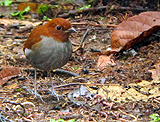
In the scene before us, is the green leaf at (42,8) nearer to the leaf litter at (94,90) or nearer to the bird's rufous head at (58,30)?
the leaf litter at (94,90)

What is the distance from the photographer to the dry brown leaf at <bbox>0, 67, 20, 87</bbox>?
4785mm

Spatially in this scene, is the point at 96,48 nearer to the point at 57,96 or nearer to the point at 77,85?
the point at 77,85

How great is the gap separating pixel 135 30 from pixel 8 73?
2.41m

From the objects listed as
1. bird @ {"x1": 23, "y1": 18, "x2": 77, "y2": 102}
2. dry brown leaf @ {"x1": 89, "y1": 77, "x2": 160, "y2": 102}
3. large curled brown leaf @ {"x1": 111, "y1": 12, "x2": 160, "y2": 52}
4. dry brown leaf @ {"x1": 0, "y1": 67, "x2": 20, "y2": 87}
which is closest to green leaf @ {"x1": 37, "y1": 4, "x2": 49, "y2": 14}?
large curled brown leaf @ {"x1": 111, "y1": 12, "x2": 160, "y2": 52}

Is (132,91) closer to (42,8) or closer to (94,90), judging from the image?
(94,90)

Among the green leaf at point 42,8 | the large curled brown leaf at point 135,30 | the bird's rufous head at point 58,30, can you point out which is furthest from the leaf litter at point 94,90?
the green leaf at point 42,8

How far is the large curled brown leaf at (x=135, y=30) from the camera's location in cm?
A: 548

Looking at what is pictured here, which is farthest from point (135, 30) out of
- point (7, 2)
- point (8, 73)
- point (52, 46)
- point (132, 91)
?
point (7, 2)

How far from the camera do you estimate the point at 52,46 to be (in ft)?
13.9

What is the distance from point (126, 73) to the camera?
16.2ft

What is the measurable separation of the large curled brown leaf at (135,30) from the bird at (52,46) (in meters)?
1.43

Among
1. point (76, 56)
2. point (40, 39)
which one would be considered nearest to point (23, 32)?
point (76, 56)

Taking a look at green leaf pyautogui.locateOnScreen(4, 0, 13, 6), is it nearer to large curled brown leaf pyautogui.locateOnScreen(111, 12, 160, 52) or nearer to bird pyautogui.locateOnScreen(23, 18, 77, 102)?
large curled brown leaf pyautogui.locateOnScreen(111, 12, 160, 52)

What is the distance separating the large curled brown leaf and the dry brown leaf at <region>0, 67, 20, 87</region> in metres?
1.85
